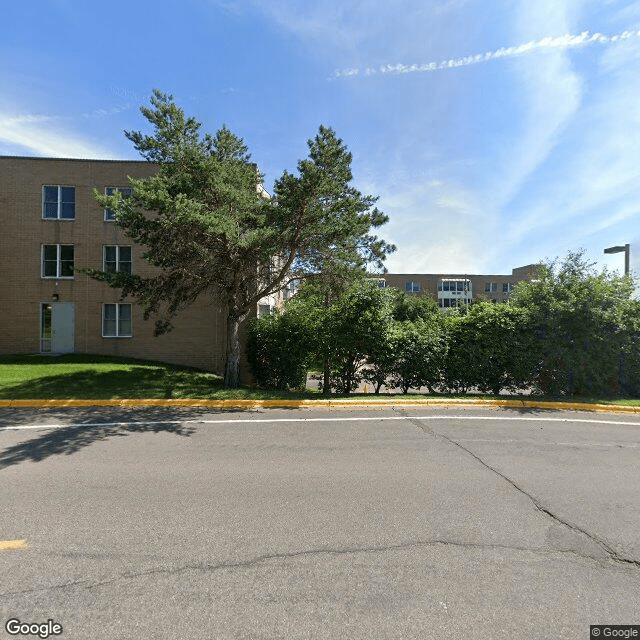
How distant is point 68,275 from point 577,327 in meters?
22.0

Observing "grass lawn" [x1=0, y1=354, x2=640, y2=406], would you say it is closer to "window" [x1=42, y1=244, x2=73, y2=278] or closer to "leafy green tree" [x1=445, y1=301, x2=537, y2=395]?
"leafy green tree" [x1=445, y1=301, x2=537, y2=395]

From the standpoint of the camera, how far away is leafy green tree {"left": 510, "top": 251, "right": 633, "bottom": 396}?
11258 mm

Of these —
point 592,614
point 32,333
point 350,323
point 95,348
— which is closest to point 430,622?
point 592,614

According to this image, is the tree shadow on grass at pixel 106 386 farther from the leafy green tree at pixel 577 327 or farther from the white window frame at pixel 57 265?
the leafy green tree at pixel 577 327

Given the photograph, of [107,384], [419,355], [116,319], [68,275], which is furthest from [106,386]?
[68,275]

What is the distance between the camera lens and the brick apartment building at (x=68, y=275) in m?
19.3

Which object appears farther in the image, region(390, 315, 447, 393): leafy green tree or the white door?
the white door

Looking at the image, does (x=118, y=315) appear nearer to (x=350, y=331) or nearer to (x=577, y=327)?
(x=350, y=331)

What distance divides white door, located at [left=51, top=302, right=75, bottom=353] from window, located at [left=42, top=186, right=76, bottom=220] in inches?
176

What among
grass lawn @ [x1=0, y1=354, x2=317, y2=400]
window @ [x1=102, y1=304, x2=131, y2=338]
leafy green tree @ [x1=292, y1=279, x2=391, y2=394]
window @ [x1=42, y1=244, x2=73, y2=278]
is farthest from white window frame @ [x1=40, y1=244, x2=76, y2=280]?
leafy green tree @ [x1=292, y1=279, x2=391, y2=394]

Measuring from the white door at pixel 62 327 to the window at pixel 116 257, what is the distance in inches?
110

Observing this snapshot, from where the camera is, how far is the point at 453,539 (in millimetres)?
3504

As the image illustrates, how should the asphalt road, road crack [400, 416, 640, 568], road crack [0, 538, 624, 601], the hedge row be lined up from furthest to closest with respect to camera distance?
the hedge row → road crack [400, 416, 640, 568] → road crack [0, 538, 624, 601] → the asphalt road

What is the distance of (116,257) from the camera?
19.7 metres
